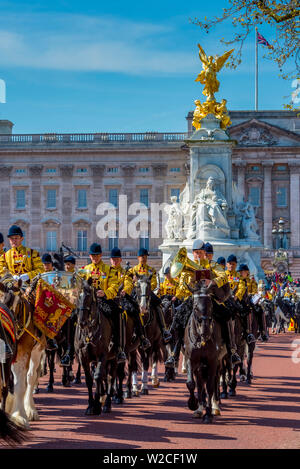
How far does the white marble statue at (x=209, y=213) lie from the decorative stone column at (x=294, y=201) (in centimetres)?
4289

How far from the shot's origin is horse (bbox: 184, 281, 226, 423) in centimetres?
1241

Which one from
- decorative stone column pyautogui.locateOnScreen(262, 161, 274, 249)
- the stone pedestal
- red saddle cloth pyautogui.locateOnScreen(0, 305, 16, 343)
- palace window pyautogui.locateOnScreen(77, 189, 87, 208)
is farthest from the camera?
palace window pyautogui.locateOnScreen(77, 189, 87, 208)

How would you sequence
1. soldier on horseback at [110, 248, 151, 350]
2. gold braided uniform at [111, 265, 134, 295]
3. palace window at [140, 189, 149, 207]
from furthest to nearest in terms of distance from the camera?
1. palace window at [140, 189, 149, 207]
2. soldier on horseback at [110, 248, 151, 350]
3. gold braided uniform at [111, 265, 134, 295]

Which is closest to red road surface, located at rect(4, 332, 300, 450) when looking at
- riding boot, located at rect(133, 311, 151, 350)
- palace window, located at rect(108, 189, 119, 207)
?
riding boot, located at rect(133, 311, 151, 350)

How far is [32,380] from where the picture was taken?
13.3 m

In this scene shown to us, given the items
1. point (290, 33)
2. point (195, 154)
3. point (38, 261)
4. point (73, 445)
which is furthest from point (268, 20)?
point (195, 154)

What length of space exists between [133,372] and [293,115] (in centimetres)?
6744

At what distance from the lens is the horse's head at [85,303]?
12695 millimetres

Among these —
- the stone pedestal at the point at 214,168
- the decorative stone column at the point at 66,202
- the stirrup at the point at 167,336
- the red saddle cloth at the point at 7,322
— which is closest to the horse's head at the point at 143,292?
the stirrup at the point at 167,336

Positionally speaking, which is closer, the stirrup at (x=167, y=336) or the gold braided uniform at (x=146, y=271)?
the stirrup at (x=167, y=336)

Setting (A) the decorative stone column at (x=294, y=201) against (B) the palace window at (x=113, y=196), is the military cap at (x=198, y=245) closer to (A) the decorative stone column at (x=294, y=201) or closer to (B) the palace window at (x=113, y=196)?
(A) the decorative stone column at (x=294, y=201)

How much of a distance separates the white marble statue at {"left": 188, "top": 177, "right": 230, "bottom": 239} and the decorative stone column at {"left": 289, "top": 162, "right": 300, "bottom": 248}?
141 ft

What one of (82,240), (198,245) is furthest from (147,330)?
(82,240)

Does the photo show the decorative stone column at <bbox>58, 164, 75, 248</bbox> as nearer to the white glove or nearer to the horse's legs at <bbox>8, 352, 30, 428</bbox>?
the white glove
